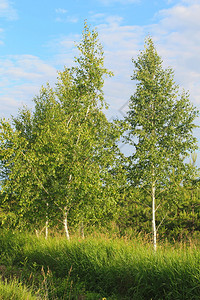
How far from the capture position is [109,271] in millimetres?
7641

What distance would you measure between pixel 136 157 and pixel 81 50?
5.60 m

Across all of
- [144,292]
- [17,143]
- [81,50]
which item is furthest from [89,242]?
[81,50]

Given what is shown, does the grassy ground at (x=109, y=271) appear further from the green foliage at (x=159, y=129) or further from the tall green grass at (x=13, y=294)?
the green foliage at (x=159, y=129)

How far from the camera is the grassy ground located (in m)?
6.32

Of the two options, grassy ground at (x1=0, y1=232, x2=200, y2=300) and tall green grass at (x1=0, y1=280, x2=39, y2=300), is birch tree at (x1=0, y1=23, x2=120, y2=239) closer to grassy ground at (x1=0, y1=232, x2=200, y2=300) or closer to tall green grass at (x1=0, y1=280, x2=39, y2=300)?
grassy ground at (x1=0, y1=232, x2=200, y2=300)

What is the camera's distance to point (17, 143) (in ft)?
38.6

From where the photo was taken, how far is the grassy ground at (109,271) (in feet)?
20.7

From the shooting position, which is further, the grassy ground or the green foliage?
the green foliage

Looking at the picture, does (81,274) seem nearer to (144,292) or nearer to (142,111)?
(144,292)

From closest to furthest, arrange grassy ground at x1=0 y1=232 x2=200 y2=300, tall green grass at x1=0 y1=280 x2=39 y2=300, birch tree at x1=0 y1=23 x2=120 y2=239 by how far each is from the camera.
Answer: tall green grass at x1=0 y1=280 x2=39 y2=300
grassy ground at x1=0 y1=232 x2=200 y2=300
birch tree at x1=0 y1=23 x2=120 y2=239

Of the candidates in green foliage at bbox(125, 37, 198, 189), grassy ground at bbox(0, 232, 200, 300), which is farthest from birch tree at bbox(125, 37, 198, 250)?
grassy ground at bbox(0, 232, 200, 300)

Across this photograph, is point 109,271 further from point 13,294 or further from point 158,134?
point 158,134

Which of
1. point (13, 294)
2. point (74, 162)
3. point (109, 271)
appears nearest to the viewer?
point (13, 294)

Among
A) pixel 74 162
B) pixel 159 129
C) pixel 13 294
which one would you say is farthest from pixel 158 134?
pixel 13 294
